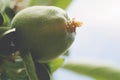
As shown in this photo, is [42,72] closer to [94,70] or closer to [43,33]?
[43,33]

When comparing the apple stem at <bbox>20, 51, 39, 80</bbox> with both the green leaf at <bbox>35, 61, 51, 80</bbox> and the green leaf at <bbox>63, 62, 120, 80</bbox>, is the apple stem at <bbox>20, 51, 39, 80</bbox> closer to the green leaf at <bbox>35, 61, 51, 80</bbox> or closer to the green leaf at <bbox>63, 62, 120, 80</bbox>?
the green leaf at <bbox>35, 61, 51, 80</bbox>

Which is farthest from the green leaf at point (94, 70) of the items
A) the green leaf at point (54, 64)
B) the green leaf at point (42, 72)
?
the green leaf at point (42, 72)

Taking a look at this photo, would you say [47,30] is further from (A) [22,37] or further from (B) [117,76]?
(B) [117,76]

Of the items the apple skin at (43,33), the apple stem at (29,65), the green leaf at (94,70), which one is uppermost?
the apple skin at (43,33)

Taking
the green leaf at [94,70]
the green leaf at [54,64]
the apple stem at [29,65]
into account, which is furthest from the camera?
the green leaf at [94,70]

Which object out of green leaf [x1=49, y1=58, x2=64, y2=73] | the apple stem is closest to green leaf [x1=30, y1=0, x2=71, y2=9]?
green leaf [x1=49, y1=58, x2=64, y2=73]

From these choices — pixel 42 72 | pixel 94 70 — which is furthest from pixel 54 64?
pixel 94 70

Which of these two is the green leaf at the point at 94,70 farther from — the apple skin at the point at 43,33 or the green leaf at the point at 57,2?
the apple skin at the point at 43,33
